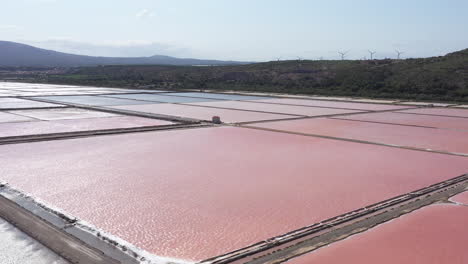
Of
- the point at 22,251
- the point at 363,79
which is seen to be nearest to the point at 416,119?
the point at 22,251

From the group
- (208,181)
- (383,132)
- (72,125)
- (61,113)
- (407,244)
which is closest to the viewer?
(407,244)

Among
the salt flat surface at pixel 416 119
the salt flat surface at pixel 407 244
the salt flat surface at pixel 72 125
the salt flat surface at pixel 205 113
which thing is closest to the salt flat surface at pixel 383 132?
the salt flat surface at pixel 416 119

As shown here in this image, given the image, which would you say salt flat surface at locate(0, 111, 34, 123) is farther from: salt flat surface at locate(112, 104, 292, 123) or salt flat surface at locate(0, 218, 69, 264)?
salt flat surface at locate(0, 218, 69, 264)

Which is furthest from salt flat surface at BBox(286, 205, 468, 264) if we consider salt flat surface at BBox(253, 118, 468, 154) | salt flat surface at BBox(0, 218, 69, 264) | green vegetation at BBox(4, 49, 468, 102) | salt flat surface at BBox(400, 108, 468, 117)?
green vegetation at BBox(4, 49, 468, 102)

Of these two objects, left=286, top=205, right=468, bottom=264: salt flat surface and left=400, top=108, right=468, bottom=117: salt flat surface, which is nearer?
left=286, top=205, right=468, bottom=264: salt flat surface

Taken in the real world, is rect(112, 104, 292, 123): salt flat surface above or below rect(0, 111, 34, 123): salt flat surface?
above

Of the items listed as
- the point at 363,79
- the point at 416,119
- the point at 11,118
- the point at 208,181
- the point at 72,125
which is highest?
the point at 363,79

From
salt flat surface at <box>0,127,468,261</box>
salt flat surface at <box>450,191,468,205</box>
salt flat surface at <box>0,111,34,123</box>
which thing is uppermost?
salt flat surface at <box>450,191,468,205</box>

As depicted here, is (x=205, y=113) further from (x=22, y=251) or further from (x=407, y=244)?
(x=407, y=244)

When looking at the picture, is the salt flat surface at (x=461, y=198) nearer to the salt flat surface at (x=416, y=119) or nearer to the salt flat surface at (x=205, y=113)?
the salt flat surface at (x=416, y=119)
